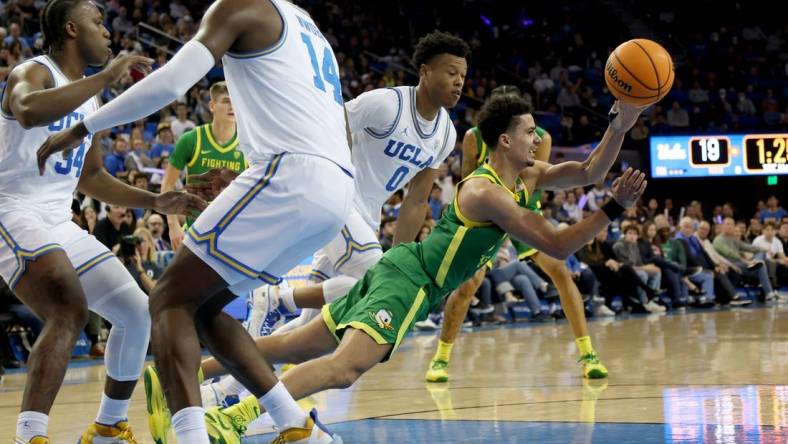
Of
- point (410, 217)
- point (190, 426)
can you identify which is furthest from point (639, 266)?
point (190, 426)

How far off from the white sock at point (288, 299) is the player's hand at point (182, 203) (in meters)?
1.87

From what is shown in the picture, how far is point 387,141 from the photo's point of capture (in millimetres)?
6203

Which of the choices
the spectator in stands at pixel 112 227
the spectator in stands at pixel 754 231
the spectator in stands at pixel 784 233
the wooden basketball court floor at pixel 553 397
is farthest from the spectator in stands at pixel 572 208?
the spectator in stands at pixel 112 227

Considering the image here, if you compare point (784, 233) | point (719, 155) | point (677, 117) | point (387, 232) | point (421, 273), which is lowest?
point (784, 233)

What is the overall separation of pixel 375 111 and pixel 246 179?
8.36ft

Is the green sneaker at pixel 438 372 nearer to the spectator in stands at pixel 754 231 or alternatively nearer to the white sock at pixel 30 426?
the white sock at pixel 30 426

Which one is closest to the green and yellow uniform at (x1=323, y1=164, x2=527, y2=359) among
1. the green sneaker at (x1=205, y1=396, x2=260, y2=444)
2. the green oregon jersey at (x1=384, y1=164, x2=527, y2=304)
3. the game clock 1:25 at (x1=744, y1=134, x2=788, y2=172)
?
the green oregon jersey at (x1=384, y1=164, x2=527, y2=304)

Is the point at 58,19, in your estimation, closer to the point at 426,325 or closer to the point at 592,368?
the point at 592,368

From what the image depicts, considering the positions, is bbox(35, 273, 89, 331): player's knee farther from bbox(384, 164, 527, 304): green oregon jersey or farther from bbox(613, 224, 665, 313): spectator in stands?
bbox(613, 224, 665, 313): spectator in stands

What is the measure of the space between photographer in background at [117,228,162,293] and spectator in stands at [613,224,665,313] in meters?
7.13

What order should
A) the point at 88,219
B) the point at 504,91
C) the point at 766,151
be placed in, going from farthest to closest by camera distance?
the point at 766,151 → the point at 88,219 → the point at 504,91

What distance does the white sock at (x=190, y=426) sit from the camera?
137 inches

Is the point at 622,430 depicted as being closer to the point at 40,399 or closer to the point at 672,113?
the point at 40,399

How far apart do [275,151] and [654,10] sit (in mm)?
26313
